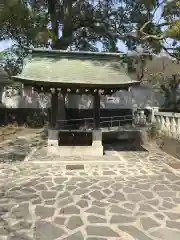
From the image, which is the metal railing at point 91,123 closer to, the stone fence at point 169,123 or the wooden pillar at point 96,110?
the stone fence at point 169,123

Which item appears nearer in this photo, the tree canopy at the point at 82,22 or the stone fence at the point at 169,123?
the stone fence at the point at 169,123

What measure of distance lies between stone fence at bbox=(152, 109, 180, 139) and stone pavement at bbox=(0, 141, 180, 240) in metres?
2.49

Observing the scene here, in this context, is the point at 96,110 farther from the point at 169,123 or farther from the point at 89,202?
the point at 89,202

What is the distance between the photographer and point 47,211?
19.9 feet

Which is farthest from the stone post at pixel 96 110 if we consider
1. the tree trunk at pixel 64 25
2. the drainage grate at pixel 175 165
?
the tree trunk at pixel 64 25

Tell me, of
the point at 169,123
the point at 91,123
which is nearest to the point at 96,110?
the point at 169,123

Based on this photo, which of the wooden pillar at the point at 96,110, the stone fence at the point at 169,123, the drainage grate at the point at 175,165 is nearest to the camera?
the drainage grate at the point at 175,165

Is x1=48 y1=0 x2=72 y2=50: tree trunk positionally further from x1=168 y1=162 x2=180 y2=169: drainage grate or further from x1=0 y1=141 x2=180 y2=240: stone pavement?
x1=168 y1=162 x2=180 y2=169: drainage grate

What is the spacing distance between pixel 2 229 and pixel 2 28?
15647 mm

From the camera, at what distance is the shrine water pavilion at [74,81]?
1159 cm

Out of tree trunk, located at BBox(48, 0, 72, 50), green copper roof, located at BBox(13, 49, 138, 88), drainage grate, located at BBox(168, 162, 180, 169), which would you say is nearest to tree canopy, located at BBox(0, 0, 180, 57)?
tree trunk, located at BBox(48, 0, 72, 50)

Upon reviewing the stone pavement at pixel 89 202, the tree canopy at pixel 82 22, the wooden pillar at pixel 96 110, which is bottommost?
the stone pavement at pixel 89 202

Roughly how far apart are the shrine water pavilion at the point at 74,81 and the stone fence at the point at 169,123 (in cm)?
248

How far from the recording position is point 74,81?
1146 centimetres
